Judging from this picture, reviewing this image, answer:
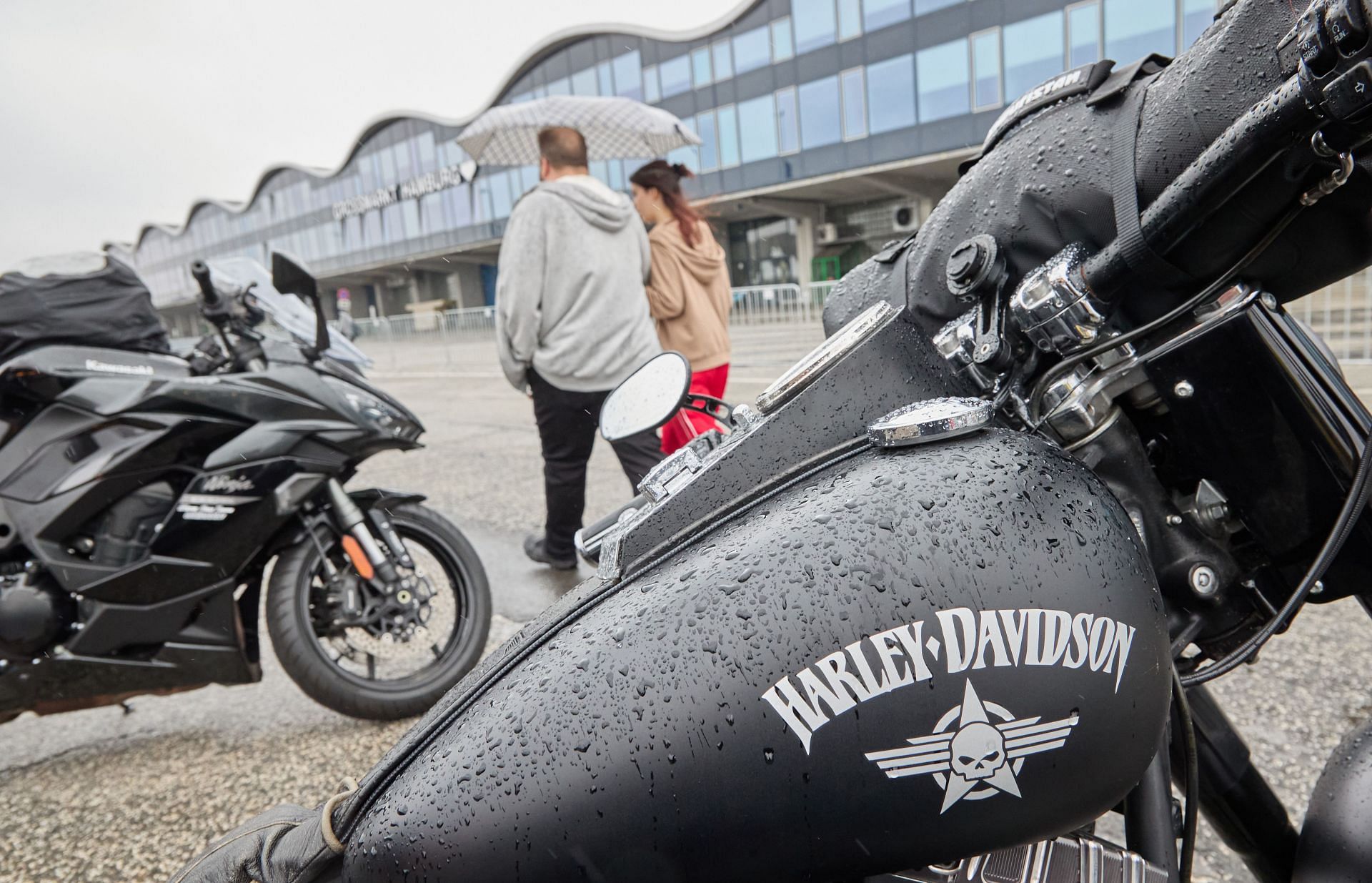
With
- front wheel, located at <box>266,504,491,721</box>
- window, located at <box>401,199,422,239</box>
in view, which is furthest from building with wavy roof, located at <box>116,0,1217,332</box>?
window, located at <box>401,199,422,239</box>

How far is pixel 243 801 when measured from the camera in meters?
2.05

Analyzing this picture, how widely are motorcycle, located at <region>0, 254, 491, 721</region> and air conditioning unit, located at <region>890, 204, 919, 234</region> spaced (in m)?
1.56

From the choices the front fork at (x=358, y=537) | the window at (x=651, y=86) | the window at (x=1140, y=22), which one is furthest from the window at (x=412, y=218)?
the front fork at (x=358, y=537)

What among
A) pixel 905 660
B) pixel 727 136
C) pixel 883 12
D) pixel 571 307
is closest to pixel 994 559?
pixel 905 660

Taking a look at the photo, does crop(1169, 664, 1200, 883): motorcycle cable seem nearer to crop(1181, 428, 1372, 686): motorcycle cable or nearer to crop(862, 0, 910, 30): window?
crop(1181, 428, 1372, 686): motorcycle cable

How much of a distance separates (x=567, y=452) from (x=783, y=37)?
2.13 meters

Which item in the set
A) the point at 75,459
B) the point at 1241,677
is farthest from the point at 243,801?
the point at 1241,677

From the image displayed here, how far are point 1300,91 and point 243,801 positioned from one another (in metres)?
2.41

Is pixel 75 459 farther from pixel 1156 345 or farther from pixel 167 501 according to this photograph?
pixel 1156 345

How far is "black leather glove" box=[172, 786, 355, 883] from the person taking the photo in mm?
705

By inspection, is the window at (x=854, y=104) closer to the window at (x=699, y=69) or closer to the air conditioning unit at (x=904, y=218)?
the air conditioning unit at (x=904, y=218)

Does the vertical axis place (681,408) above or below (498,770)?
above

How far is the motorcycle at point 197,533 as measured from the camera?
6.89ft

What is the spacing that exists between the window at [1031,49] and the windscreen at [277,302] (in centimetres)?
225
